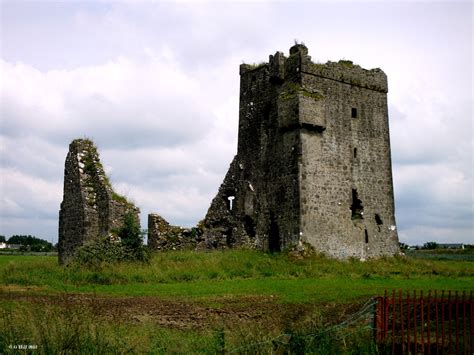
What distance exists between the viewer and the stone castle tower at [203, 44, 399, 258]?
27406mm

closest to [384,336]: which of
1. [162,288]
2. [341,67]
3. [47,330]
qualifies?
[47,330]

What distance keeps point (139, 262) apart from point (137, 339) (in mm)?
13368

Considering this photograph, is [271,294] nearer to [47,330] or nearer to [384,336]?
[384,336]

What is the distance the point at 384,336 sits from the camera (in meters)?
9.60

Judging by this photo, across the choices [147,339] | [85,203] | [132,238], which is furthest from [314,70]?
[147,339]

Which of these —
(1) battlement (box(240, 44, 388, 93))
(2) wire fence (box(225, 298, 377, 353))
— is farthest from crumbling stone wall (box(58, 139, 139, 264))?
(2) wire fence (box(225, 298, 377, 353))

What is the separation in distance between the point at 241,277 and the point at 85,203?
27.2 ft

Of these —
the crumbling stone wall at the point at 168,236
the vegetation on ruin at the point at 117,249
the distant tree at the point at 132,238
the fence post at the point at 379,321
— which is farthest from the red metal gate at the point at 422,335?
the crumbling stone wall at the point at 168,236

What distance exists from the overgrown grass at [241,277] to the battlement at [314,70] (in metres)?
9.10

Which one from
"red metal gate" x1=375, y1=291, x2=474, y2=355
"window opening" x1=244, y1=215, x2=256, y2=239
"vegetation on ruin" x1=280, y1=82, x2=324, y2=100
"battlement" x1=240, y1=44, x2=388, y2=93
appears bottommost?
"red metal gate" x1=375, y1=291, x2=474, y2=355

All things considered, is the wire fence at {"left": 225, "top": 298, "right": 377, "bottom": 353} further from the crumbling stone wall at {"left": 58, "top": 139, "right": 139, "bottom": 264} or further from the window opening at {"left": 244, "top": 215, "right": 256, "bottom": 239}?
the window opening at {"left": 244, "top": 215, "right": 256, "bottom": 239}

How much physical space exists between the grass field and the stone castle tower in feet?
5.79

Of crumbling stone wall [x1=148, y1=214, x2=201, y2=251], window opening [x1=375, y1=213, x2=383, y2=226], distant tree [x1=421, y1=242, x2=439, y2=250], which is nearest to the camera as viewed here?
crumbling stone wall [x1=148, y1=214, x2=201, y2=251]

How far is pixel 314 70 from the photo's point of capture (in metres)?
28.5
